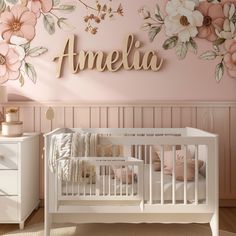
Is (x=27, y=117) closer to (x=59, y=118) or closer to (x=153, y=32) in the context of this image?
(x=59, y=118)

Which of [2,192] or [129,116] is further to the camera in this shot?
[129,116]

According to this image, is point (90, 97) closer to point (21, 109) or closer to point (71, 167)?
point (21, 109)

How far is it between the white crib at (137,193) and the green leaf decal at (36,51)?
3.69 feet

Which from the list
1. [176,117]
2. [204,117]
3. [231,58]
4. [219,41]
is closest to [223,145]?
[204,117]

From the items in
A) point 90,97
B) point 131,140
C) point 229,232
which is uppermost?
point 90,97

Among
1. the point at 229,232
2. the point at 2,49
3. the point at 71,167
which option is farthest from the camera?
the point at 2,49

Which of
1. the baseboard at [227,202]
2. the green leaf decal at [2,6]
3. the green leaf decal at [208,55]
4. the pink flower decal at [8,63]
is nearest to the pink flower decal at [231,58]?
the green leaf decal at [208,55]

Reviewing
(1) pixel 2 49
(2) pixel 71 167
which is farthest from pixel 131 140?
(1) pixel 2 49

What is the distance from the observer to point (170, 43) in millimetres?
3328

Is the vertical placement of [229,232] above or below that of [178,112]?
below

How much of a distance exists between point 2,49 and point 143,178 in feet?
5.64

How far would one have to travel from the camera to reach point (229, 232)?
2.73 metres

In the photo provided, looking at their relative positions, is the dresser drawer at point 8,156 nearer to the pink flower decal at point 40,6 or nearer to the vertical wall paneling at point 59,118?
the vertical wall paneling at point 59,118

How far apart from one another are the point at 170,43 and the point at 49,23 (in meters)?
1.02
